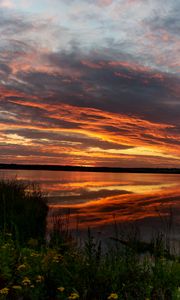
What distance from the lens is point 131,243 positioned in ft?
34.7

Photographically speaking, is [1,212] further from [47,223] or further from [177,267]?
[177,267]

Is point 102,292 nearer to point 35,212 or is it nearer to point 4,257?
point 4,257

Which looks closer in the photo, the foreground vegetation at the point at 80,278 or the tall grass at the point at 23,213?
the foreground vegetation at the point at 80,278

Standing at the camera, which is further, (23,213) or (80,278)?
(23,213)

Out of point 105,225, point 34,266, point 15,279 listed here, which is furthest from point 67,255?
point 105,225

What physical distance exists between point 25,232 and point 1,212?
2163mm

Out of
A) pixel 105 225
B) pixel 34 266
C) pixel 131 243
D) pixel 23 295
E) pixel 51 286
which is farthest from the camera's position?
pixel 105 225

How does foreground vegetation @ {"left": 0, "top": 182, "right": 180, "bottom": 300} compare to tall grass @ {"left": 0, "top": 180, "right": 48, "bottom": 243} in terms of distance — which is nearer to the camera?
foreground vegetation @ {"left": 0, "top": 182, "right": 180, "bottom": 300}

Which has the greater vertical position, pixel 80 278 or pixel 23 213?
pixel 80 278

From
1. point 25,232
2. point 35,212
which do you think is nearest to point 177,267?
point 25,232

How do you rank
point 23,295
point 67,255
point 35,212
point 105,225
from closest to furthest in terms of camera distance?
point 23,295 < point 67,255 < point 35,212 < point 105,225

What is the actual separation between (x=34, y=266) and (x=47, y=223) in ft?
42.7

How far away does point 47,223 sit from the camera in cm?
2134

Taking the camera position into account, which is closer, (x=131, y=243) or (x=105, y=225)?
(x=131, y=243)
